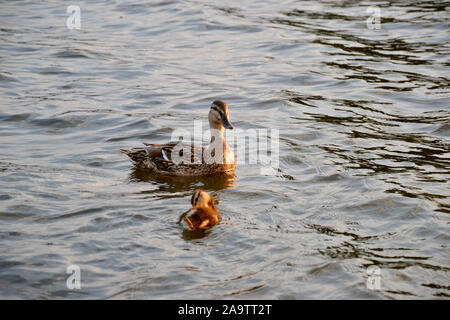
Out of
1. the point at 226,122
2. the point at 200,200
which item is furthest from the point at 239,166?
the point at 200,200

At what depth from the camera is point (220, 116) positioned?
431 inches

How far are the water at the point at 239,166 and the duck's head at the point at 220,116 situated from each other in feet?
2.41

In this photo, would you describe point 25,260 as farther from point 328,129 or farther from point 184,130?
point 328,129

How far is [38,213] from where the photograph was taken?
918cm

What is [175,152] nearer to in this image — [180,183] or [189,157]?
[189,157]

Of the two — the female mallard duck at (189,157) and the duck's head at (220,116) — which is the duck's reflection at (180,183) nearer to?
the female mallard duck at (189,157)

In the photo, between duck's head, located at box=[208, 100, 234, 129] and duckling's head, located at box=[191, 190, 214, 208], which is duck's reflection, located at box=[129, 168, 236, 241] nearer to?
duck's head, located at box=[208, 100, 234, 129]

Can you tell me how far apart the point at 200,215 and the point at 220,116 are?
8.84 ft

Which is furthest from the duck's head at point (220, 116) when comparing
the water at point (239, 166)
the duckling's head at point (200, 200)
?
the duckling's head at point (200, 200)

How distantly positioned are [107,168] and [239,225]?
2.88 m

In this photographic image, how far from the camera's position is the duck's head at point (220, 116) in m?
10.9

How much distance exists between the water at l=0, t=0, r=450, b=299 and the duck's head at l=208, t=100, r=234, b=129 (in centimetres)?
73

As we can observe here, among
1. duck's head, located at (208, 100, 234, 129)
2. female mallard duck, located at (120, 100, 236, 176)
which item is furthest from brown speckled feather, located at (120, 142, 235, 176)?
A: duck's head, located at (208, 100, 234, 129)

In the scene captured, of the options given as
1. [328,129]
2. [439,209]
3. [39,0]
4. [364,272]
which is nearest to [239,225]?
[364,272]
